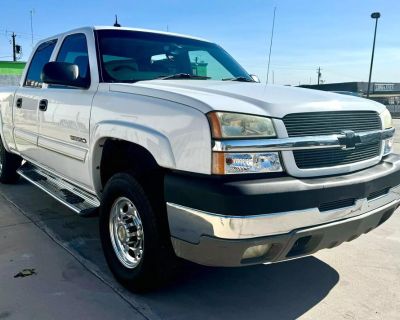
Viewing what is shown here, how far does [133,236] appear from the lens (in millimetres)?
3148

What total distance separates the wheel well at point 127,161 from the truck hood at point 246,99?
0.41 meters

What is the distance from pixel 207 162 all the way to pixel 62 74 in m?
1.78

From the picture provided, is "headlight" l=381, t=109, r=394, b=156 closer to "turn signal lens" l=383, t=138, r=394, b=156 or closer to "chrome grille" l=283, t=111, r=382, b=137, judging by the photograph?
"turn signal lens" l=383, t=138, r=394, b=156

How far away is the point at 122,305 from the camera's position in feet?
9.56

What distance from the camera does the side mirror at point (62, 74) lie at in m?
3.56

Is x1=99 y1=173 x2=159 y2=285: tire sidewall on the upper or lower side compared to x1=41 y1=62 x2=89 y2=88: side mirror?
lower

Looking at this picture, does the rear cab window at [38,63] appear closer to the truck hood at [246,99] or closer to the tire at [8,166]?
the tire at [8,166]

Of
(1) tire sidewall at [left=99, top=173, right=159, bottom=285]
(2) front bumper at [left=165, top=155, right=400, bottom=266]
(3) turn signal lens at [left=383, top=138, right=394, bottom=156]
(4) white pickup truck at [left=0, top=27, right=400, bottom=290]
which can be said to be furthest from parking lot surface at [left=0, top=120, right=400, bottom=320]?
(3) turn signal lens at [left=383, top=138, right=394, bottom=156]

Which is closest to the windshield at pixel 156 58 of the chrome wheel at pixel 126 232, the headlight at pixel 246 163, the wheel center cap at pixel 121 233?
the chrome wheel at pixel 126 232

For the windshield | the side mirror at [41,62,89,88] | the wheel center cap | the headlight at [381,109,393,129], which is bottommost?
the wheel center cap

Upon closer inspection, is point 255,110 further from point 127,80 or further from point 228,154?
point 127,80

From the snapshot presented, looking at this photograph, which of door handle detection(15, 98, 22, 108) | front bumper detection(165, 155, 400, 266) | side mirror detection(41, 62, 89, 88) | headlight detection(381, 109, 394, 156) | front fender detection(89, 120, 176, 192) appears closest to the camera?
front bumper detection(165, 155, 400, 266)

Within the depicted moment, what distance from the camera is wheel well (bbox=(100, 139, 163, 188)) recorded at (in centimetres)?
294

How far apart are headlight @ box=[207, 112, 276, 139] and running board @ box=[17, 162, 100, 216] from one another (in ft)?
5.36
